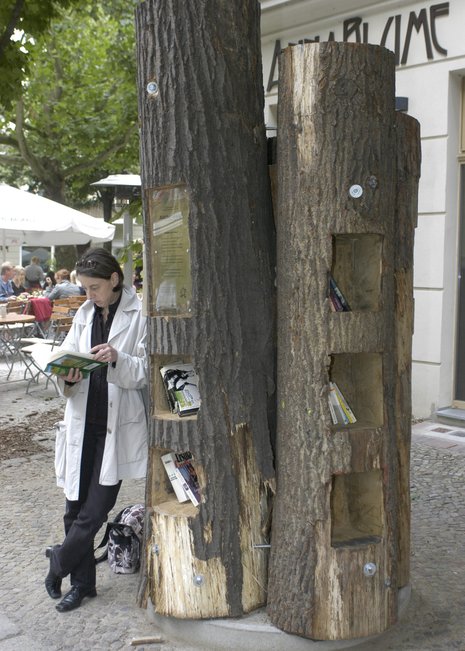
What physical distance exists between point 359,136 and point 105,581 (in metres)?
2.73

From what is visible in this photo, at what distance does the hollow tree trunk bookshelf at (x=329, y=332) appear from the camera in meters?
3.21

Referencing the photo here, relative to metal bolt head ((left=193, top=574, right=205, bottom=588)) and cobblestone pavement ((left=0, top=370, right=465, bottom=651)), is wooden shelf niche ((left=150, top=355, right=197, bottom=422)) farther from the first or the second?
cobblestone pavement ((left=0, top=370, right=465, bottom=651))

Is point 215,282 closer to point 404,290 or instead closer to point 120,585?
point 404,290

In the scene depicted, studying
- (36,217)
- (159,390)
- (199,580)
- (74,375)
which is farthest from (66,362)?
(36,217)

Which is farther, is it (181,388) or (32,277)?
(32,277)

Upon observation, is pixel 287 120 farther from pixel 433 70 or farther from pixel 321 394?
pixel 433 70

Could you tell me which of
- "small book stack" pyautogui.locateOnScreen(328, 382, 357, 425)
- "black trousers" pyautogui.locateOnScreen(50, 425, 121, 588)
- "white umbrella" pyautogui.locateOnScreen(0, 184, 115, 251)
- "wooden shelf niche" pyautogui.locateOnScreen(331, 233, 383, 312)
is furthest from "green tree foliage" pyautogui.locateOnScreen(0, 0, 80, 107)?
"small book stack" pyautogui.locateOnScreen(328, 382, 357, 425)

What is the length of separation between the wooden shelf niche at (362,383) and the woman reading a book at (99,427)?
962mm

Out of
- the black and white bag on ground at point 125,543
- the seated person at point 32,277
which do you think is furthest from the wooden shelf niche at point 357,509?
the seated person at point 32,277

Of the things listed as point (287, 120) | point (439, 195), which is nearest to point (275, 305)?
point (287, 120)

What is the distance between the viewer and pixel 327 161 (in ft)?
10.5

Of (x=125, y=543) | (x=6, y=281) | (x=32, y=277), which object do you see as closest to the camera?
(x=125, y=543)

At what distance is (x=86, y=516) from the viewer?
3863mm

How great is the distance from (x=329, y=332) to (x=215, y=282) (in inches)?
21.5
